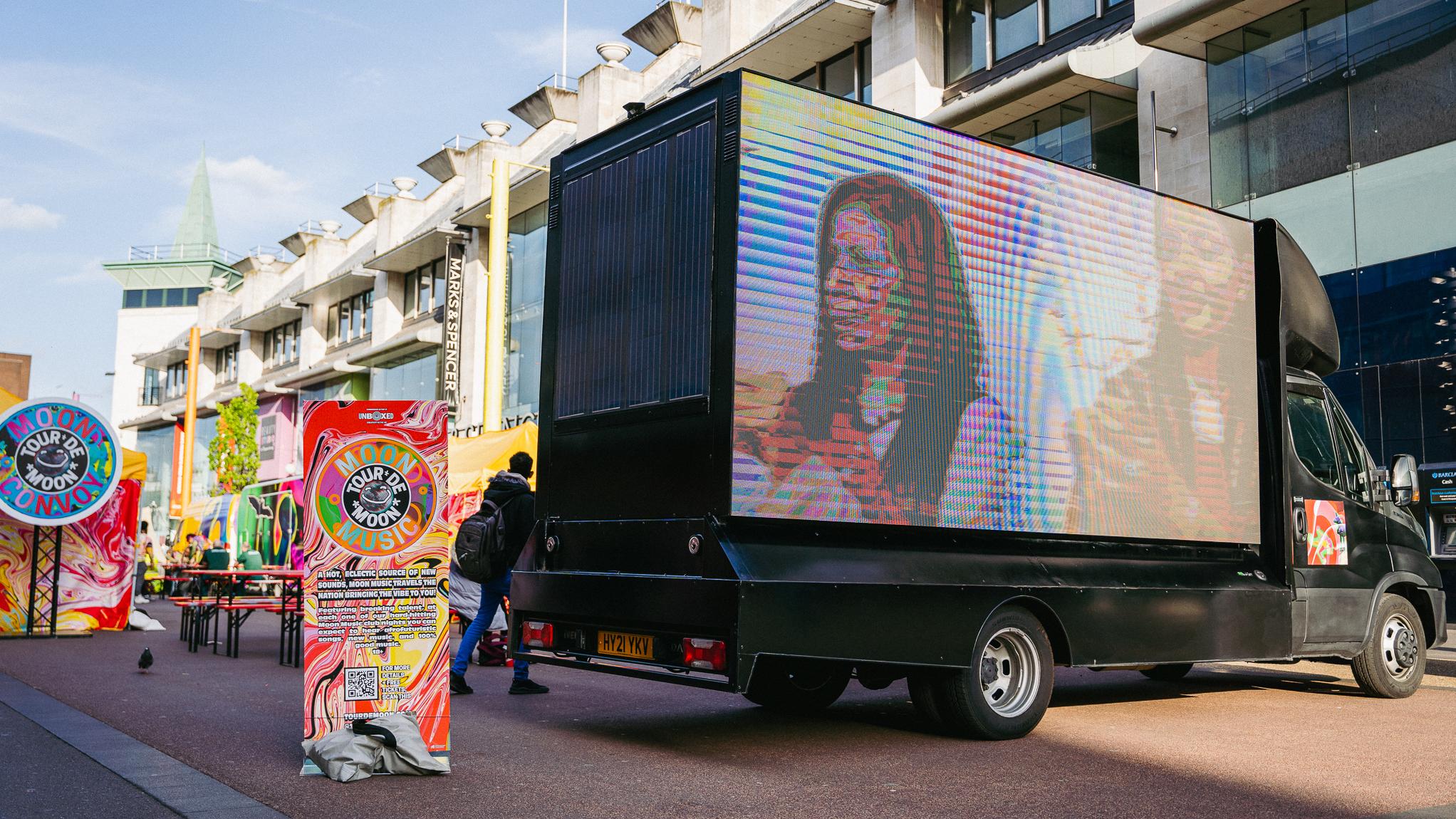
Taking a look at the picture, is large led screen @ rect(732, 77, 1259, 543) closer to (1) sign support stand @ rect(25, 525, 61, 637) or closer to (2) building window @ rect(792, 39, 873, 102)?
(1) sign support stand @ rect(25, 525, 61, 637)

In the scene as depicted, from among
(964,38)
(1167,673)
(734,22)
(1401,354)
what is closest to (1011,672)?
(1167,673)

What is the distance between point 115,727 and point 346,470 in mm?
2463

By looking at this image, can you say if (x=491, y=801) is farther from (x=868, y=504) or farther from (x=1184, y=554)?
(x=1184, y=554)

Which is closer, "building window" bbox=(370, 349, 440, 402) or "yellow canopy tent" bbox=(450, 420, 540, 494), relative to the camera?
"yellow canopy tent" bbox=(450, 420, 540, 494)

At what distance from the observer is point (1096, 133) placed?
1978cm

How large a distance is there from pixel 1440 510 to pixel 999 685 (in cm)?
1024

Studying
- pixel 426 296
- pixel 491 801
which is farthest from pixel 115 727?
pixel 426 296

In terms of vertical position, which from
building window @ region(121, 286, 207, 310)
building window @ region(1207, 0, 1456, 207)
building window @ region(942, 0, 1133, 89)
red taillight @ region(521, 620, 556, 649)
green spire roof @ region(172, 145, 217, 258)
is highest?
green spire roof @ region(172, 145, 217, 258)

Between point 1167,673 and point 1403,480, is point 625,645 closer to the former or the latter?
point 1167,673

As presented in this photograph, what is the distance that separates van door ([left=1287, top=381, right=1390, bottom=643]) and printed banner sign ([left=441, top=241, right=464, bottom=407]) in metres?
27.2

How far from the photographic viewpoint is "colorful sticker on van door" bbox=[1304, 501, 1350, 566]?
9.20 meters

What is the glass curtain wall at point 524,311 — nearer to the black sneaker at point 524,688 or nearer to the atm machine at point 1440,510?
the atm machine at point 1440,510

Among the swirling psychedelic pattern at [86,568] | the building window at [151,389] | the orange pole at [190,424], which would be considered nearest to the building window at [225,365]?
the orange pole at [190,424]

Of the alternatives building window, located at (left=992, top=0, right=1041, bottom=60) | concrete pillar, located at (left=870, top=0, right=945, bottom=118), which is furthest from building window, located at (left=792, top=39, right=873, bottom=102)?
building window, located at (left=992, top=0, right=1041, bottom=60)
